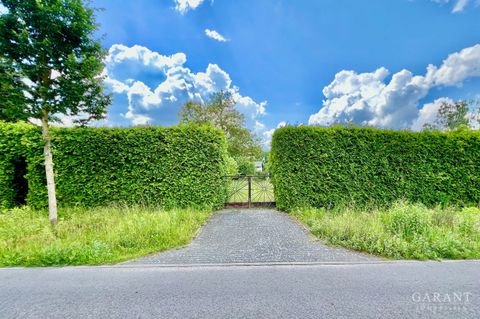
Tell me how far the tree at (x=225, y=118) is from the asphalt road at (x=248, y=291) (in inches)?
690

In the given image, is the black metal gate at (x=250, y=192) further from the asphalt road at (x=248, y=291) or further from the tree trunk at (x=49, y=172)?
the tree trunk at (x=49, y=172)

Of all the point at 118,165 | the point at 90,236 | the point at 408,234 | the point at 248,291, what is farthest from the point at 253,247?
the point at 118,165

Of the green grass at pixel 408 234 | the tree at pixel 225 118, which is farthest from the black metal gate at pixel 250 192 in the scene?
the tree at pixel 225 118

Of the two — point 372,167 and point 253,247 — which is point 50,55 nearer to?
point 253,247

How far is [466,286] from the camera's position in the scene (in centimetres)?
284

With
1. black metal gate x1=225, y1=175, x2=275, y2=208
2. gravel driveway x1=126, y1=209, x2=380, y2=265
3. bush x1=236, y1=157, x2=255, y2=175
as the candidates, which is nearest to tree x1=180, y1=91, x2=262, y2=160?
bush x1=236, y1=157, x2=255, y2=175

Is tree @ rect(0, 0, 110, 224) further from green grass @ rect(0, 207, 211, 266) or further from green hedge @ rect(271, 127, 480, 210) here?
green hedge @ rect(271, 127, 480, 210)

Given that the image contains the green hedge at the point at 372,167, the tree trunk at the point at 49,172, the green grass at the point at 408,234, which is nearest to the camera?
the green grass at the point at 408,234

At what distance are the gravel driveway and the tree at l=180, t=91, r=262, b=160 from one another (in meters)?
15.2

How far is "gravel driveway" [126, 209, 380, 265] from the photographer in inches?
146

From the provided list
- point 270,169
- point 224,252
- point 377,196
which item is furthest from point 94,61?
point 377,196

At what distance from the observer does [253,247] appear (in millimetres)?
4262

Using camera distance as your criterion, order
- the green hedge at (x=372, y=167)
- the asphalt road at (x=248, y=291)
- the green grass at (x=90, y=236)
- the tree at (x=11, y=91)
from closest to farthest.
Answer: the asphalt road at (x=248, y=291)
the green grass at (x=90, y=236)
the tree at (x=11, y=91)
the green hedge at (x=372, y=167)

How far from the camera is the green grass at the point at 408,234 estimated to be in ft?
12.4
